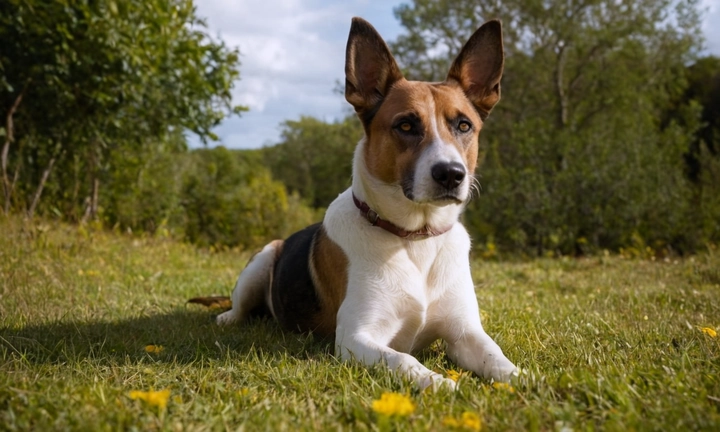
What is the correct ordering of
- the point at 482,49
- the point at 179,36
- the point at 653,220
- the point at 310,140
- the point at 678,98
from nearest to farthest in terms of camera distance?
the point at 482,49 < the point at 179,36 < the point at 653,220 < the point at 678,98 < the point at 310,140

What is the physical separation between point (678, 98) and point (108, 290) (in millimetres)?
18531

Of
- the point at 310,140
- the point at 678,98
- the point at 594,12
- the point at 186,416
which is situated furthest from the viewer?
the point at 310,140

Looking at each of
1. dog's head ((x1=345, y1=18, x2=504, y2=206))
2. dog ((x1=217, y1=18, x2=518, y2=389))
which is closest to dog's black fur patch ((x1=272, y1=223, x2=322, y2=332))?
dog ((x1=217, y1=18, x2=518, y2=389))

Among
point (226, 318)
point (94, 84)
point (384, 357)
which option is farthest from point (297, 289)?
point (94, 84)

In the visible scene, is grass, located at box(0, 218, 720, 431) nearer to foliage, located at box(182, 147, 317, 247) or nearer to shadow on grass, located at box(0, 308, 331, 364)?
shadow on grass, located at box(0, 308, 331, 364)

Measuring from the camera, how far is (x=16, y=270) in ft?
19.1

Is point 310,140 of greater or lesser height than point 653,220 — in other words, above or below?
above

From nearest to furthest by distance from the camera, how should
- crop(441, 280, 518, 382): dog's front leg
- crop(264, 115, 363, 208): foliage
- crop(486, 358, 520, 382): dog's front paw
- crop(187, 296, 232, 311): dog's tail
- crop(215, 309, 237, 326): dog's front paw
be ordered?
1. crop(486, 358, 520, 382): dog's front paw
2. crop(441, 280, 518, 382): dog's front leg
3. crop(215, 309, 237, 326): dog's front paw
4. crop(187, 296, 232, 311): dog's tail
5. crop(264, 115, 363, 208): foliage

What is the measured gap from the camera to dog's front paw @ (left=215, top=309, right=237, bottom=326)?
4830 mm

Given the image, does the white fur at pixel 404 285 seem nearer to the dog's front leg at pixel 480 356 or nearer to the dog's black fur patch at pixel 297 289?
the dog's front leg at pixel 480 356

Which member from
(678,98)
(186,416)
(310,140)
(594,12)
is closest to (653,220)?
(594,12)

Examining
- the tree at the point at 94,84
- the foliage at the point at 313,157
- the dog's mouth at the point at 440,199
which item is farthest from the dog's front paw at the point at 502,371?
the foliage at the point at 313,157

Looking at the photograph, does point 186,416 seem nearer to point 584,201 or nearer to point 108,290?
point 108,290

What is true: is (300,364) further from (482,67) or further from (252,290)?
(482,67)
